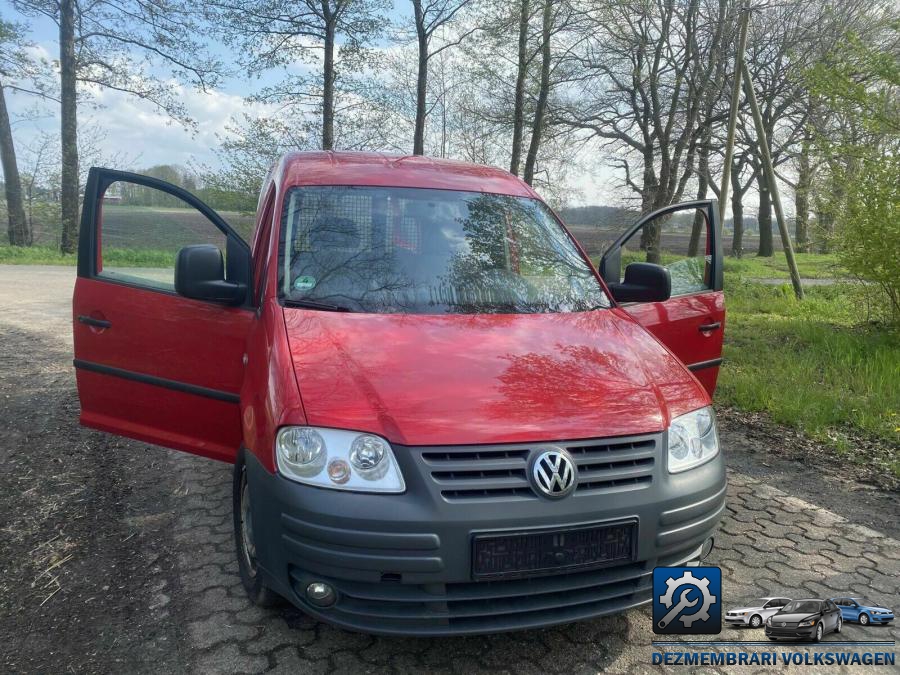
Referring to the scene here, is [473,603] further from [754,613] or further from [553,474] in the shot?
[754,613]

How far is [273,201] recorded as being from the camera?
3639 mm

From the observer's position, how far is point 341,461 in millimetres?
2162

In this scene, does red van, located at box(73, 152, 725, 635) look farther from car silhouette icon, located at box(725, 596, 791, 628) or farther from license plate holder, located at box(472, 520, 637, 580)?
car silhouette icon, located at box(725, 596, 791, 628)

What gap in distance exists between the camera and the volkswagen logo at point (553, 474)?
215cm

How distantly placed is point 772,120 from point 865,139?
19.6 m

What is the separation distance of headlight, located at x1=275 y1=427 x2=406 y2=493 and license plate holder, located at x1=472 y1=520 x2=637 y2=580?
0.35 m

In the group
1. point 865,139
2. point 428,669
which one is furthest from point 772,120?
point 428,669

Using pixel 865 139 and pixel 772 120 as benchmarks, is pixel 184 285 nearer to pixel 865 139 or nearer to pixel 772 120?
pixel 865 139

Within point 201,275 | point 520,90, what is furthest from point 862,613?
point 520,90

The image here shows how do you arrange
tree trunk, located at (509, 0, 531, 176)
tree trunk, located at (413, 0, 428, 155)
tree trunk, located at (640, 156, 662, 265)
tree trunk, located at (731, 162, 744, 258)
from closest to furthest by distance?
1. tree trunk, located at (640, 156, 662, 265)
2. tree trunk, located at (509, 0, 531, 176)
3. tree trunk, located at (413, 0, 428, 155)
4. tree trunk, located at (731, 162, 744, 258)

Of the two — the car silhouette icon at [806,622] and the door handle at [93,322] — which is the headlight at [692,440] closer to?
the car silhouette icon at [806,622]

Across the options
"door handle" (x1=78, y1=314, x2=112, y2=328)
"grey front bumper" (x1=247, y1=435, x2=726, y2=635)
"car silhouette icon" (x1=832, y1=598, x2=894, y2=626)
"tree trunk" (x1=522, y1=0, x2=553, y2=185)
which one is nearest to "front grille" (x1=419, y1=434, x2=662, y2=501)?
"grey front bumper" (x1=247, y1=435, x2=726, y2=635)

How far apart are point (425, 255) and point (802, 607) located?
7.55 feet

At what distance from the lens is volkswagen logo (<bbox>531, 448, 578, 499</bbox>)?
7.05 feet
